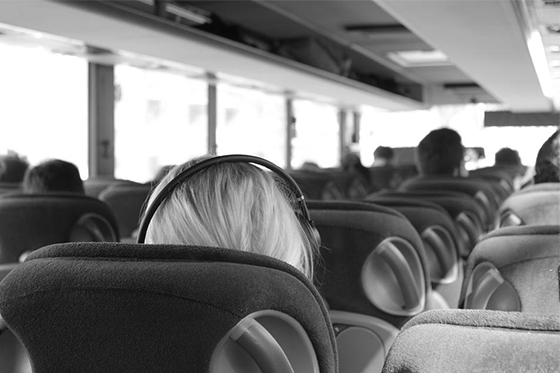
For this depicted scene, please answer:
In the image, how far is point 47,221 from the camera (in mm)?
3070

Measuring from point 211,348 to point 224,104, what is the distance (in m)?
9.90

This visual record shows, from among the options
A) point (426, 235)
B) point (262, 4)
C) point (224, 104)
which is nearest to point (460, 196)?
point (426, 235)

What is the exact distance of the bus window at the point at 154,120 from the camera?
8.39 m

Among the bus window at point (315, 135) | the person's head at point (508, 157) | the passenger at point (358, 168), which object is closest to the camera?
the passenger at point (358, 168)

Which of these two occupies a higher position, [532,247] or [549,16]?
[549,16]

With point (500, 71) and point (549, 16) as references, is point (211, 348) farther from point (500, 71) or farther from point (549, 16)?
point (500, 71)

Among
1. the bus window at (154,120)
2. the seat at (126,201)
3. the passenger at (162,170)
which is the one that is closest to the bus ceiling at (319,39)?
the bus window at (154,120)

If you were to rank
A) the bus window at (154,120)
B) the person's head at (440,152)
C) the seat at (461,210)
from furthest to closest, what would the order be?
the bus window at (154,120)
the person's head at (440,152)
the seat at (461,210)

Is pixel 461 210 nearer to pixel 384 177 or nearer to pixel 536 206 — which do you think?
pixel 536 206

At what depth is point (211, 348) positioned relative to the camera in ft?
3.64

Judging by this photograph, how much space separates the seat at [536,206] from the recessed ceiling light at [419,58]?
25.3 ft

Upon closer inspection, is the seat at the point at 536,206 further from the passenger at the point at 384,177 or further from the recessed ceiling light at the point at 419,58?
the recessed ceiling light at the point at 419,58

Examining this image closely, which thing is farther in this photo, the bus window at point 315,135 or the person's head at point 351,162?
Answer: the bus window at point 315,135

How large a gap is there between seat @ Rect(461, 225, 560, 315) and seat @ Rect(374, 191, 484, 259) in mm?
1575
